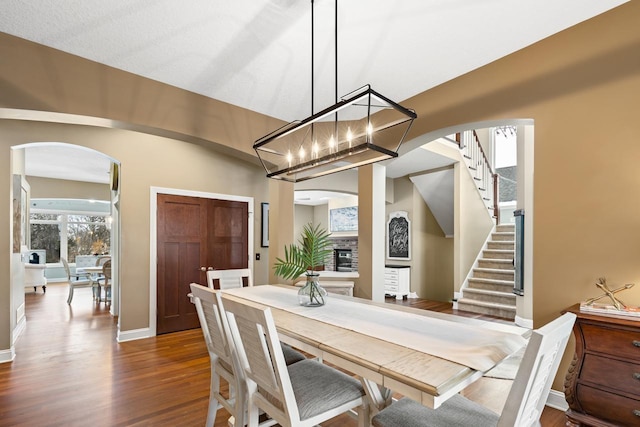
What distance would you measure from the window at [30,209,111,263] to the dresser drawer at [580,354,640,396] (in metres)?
12.0

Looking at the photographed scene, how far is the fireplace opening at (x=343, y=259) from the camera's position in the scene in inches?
393

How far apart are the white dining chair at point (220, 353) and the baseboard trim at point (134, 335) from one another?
2.66m

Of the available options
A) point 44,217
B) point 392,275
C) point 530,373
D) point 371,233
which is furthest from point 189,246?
point 44,217

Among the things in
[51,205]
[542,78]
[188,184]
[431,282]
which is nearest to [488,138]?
[431,282]

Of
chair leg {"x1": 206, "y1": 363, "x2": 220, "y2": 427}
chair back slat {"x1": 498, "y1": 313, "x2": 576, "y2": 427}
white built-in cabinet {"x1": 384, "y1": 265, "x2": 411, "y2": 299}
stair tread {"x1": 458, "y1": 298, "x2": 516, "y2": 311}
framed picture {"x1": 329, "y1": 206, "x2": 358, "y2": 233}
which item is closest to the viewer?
chair back slat {"x1": 498, "y1": 313, "x2": 576, "y2": 427}

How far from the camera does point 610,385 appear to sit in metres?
1.89

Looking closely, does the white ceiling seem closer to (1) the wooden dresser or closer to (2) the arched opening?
(1) the wooden dresser

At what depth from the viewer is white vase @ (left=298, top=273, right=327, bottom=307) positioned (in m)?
2.34

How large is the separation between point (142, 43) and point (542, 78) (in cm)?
305

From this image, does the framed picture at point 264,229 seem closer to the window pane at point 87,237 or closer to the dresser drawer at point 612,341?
the dresser drawer at point 612,341

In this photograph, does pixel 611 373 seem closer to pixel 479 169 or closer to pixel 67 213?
pixel 479 169

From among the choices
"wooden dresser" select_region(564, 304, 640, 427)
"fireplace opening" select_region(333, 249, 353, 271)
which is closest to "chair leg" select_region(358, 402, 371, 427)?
"wooden dresser" select_region(564, 304, 640, 427)

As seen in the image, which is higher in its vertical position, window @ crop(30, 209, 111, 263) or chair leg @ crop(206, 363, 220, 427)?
window @ crop(30, 209, 111, 263)

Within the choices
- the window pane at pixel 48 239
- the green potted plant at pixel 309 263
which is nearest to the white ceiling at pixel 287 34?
the green potted plant at pixel 309 263
